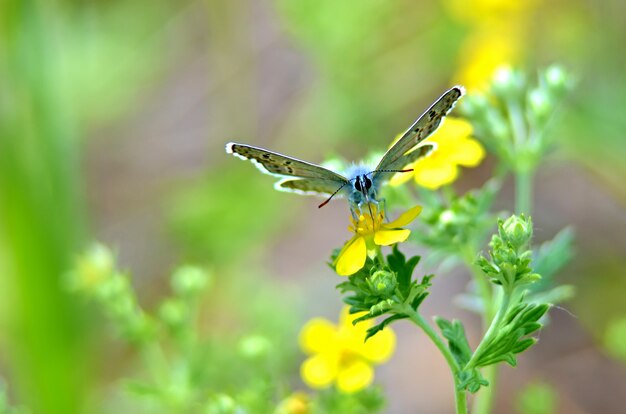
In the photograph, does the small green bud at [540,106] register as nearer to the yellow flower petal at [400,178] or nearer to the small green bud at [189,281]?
the yellow flower petal at [400,178]

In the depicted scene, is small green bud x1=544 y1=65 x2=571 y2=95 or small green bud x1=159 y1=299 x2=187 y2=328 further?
small green bud x1=159 y1=299 x2=187 y2=328

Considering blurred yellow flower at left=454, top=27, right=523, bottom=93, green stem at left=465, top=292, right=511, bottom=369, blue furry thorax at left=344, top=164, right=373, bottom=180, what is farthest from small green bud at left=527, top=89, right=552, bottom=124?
blurred yellow flower at left=454, top=27, right=523, bottom=93

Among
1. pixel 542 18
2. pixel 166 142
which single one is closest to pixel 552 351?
pixel 542 18

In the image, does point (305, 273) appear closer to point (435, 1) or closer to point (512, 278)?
point (435, 1)

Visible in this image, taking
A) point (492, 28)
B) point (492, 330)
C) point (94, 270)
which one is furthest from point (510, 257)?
point (492, 28)

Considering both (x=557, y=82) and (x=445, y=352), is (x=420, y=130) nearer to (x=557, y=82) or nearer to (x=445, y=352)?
(x=445, y=352)

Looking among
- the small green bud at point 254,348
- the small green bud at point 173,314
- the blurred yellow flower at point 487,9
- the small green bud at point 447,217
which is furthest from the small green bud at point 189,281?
the blurred yellow flower at point 487,9

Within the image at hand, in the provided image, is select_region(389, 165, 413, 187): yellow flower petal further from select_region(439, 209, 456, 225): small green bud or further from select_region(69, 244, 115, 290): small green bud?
select_region(69, 244, 115, 290): small green bud
